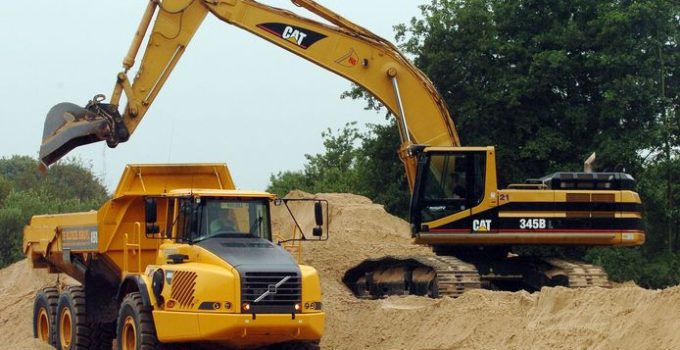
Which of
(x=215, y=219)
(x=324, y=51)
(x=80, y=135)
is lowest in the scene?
(x=215, y=219)

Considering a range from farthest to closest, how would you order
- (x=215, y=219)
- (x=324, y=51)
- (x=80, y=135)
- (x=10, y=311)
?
(x=10, y=311)
(x=324, y=51)
(x=80, y=135)
(x=215, y=219)

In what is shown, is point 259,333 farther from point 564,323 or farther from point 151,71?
point 151,71

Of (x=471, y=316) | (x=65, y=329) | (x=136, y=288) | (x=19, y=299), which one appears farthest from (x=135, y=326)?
(x=19, y=299)

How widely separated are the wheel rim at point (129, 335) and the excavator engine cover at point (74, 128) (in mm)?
5152

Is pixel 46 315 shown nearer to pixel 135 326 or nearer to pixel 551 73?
pixel 135 326

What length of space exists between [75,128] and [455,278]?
6.67 m

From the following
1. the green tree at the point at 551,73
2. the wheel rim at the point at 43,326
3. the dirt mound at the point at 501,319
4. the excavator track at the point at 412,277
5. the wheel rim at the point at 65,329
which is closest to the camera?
the dirt mound at the point at 501,319

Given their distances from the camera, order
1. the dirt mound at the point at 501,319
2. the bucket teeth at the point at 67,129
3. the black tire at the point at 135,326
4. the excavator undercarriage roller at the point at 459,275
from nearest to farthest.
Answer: the dirt mound at the point at 501,319 < the black tire at the point at 135,326 < the bucket teeth at the point at 67,129 < the excavator undercarriage roller at the point at 459,275

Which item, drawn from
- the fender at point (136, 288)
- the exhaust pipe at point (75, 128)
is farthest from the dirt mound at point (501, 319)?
the exhaust pipe at point (75, 128)

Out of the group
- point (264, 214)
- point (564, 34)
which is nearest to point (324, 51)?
point (264, 214)

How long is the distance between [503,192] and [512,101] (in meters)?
11.3

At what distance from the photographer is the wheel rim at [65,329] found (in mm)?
18719

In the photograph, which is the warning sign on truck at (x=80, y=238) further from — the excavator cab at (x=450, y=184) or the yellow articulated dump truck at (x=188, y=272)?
the excavator cab at (x=450, y=184)

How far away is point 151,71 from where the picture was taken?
20797mm
